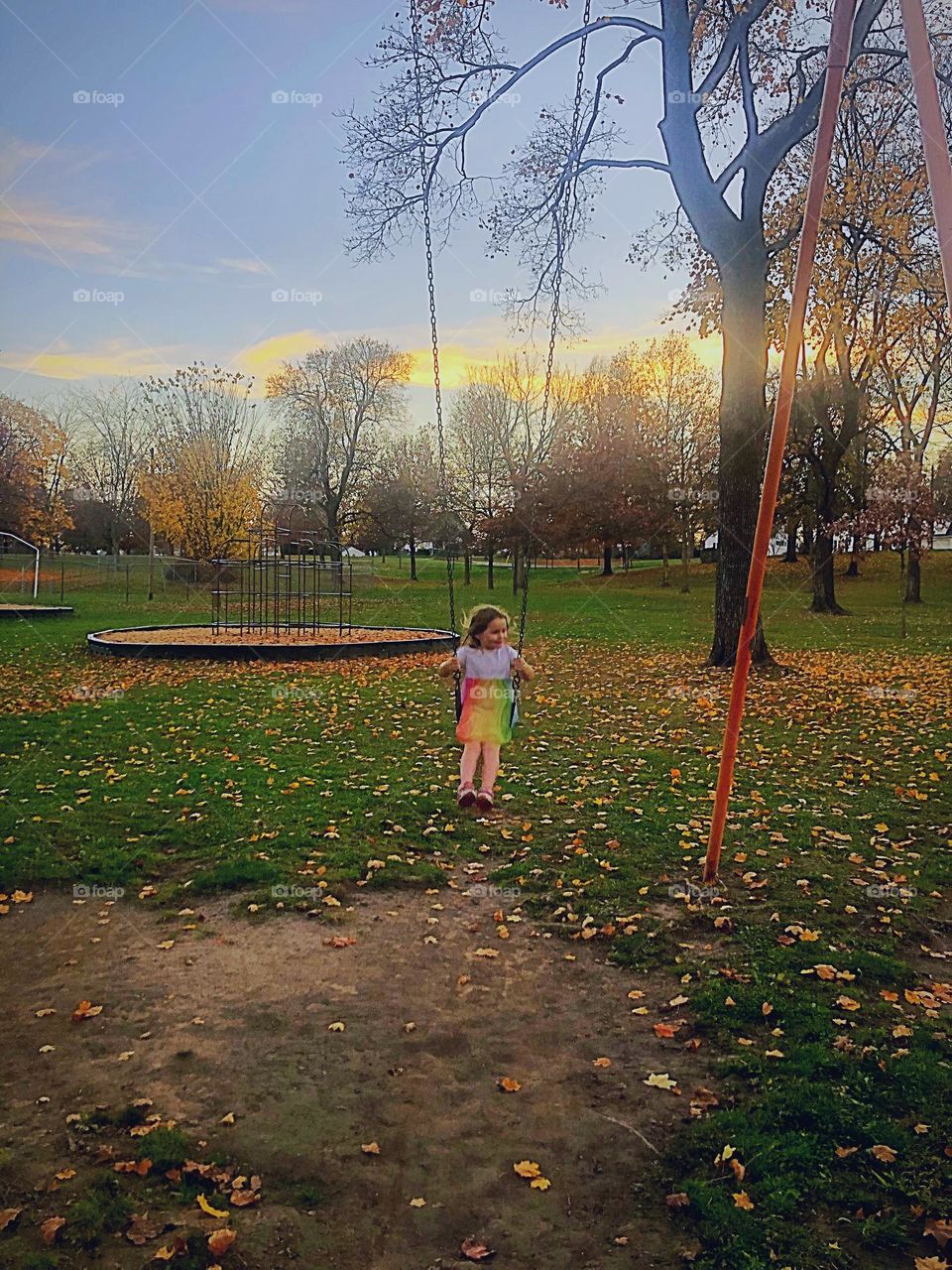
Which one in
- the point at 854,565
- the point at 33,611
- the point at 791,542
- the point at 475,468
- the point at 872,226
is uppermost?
the point at 872,226

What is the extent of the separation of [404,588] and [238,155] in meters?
29.6

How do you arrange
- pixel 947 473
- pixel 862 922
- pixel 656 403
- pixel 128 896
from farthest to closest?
pixel 656 403, pixel 947 473, pixel 128 896, pixel 862 922

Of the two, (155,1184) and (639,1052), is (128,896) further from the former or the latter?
(639,1052)

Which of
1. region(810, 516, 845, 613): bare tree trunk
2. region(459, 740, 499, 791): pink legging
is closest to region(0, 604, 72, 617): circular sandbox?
region(810, 516, 845, 613): bare tree trunk

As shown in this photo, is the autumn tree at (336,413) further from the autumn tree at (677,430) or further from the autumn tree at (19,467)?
the autumn tree at (19,467)

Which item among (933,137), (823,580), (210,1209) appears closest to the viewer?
(210,1209)

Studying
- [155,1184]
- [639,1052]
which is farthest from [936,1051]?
[155,1184]

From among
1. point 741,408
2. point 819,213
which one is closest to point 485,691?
point 819,213

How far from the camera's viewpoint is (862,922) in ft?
17.5

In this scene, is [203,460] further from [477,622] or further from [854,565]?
[477,622]

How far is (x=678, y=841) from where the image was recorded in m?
6.75

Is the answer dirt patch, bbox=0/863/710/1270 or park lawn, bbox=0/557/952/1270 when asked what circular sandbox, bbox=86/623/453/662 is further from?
dirt patch, bbox=0/863/710/1270

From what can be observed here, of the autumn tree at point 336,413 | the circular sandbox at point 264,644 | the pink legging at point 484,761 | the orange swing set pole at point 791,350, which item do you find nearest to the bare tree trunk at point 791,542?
the autumn tree at point 336,413

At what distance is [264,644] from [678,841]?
39.7 feet
